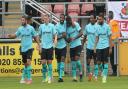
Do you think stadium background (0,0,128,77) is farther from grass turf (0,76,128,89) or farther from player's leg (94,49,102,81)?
grass turf (0,76,128,89)

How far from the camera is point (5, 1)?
30734 millimetres

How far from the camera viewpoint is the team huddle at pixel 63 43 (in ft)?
73.8

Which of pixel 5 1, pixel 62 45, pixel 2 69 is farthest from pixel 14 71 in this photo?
pixel 5 1

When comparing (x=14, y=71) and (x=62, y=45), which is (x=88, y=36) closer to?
(x=62, y=45)

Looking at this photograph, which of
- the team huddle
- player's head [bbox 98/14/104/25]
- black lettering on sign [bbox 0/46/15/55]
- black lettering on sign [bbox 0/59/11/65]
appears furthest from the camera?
black lettering on sign [bbox 0/46/15/55]

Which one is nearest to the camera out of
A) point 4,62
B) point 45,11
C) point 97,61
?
point 97,61

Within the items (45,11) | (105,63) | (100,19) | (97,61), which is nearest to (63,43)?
(97,61)

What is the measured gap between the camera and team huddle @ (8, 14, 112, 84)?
22.5 m

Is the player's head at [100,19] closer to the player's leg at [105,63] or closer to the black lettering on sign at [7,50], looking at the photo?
the player's leg at [105,63]

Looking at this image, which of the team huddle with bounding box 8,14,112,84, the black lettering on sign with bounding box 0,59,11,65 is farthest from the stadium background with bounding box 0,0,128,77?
the team huddle with bounding box 8,14,112,84

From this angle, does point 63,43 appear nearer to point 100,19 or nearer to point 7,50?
point 100,19

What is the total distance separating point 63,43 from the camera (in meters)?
23.5

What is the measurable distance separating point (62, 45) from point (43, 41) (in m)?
0.97

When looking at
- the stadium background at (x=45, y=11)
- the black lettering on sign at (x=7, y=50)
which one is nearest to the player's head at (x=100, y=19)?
the stadium background at (x=45, y=11)
